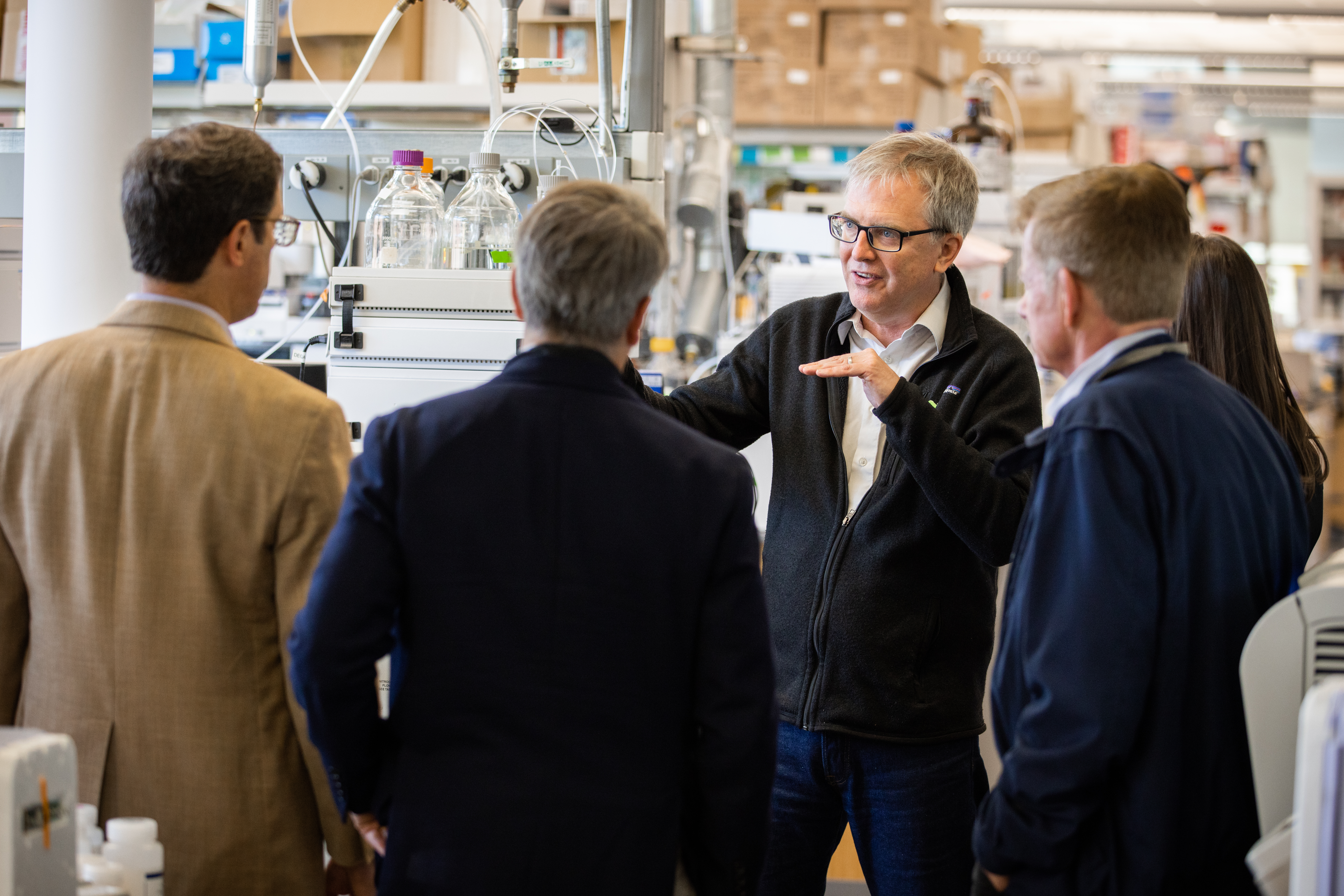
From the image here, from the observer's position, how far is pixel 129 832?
1.27 meters

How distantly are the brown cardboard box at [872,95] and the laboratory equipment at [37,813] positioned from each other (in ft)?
15.9

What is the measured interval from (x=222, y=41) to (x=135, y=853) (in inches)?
135

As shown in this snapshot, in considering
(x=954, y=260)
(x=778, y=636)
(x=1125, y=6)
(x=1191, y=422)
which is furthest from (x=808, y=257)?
(x=1125, y=6)

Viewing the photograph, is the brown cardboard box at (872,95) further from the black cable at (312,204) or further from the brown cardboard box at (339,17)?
the black cable at (312,204)

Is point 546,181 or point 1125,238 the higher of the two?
point 546,181

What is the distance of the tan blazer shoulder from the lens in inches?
53.2

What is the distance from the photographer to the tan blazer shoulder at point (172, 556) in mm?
1353

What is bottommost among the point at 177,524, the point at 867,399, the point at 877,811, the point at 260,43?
the point at 877,811

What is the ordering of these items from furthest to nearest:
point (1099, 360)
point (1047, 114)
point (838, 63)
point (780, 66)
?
point (1047, 114), point (780, 66), point (838, 63), point (1099, 360)

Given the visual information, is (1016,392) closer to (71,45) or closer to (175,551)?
(175,551)

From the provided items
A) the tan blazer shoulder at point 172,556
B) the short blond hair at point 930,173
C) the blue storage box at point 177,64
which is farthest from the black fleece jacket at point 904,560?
the blue storage box at point 177,64

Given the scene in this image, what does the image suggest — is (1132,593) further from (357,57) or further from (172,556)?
(357,57)

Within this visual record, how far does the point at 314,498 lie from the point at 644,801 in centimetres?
51

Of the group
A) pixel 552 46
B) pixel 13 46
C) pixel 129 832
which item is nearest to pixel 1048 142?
pixel 552 46
